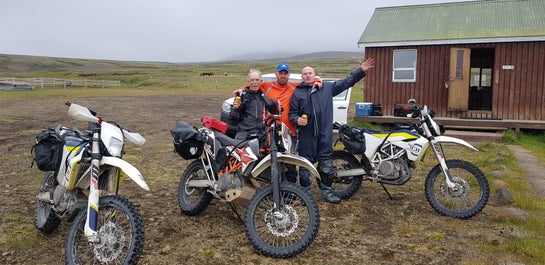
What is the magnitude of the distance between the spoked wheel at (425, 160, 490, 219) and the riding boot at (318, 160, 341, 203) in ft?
3.88

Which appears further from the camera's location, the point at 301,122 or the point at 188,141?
the point at 301,122

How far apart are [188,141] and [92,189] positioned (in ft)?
4.38

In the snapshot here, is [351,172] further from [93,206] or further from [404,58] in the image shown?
[404,58]

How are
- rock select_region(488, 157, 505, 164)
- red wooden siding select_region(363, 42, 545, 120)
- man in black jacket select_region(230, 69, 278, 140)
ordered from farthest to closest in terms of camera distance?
1. red wooden siding select_region(363, 42, 545, 120)
2. rock select_region(488, 157, 505, 164)
3. man in black jacket select_region(230, 69, 278, 140)

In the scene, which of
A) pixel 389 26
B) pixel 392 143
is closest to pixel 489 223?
pixel 392 143

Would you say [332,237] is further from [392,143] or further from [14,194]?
[14,194]

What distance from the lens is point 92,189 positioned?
11.4 ft

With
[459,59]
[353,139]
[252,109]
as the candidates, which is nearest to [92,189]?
[252,109]

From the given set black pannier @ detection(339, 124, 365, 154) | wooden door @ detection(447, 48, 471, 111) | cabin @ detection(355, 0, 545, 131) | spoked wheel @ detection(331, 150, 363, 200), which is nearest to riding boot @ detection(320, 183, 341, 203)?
spoked wheel @ detection(331, 150, 363, 200)

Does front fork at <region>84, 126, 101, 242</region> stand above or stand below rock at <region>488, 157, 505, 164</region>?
above

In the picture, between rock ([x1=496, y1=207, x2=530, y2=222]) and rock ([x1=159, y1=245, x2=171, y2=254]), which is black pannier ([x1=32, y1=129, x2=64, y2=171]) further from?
rock ([x1=496, y1=207, x2=530, y2=222])

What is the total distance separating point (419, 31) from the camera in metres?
13.9

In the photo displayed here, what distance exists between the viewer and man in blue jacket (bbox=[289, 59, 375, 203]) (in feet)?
18.5

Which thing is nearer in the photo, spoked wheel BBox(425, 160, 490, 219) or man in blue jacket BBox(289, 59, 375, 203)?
spoked wheel BBox(425, 160, 490, 219)
